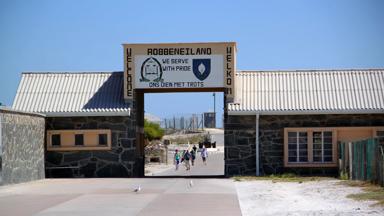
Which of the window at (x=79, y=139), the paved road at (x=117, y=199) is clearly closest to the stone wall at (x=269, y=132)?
the paved road at (x=117, y=199)

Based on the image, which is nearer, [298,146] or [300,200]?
[300,200]

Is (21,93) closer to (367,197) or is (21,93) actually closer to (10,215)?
(10,215)

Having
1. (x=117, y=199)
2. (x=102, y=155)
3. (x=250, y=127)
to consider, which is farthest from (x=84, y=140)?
(x=117, y=199)

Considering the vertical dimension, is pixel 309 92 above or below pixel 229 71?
below

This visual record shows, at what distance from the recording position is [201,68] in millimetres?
30500

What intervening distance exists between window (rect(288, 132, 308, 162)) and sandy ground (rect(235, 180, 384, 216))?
4461 mm

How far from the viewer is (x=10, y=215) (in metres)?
15.4

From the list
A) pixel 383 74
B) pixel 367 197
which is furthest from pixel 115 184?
pixel 383 74

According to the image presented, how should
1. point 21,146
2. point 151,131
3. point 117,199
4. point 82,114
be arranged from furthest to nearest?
point 151,131 < point 82,114 < point 21,146 < point 117,199

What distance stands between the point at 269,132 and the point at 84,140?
840 centimetres

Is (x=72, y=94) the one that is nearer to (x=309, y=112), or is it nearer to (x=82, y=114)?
(x=82, y=114)

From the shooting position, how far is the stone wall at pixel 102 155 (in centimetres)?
3028

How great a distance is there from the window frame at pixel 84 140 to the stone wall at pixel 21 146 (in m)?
0.82

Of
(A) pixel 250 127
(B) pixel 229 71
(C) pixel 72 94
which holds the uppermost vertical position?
(B) pixel 229 71
